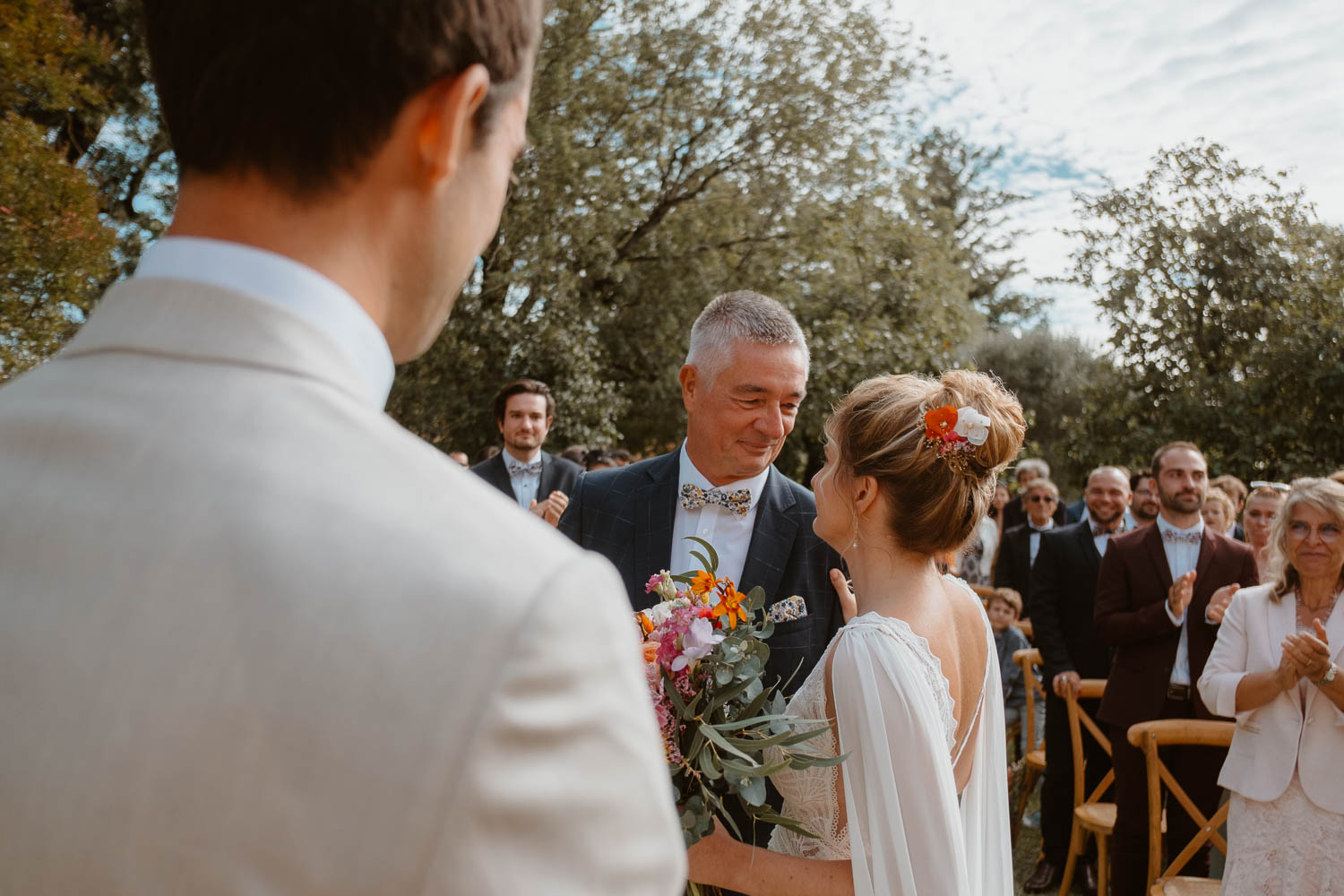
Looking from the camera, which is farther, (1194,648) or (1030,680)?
(1030,680)

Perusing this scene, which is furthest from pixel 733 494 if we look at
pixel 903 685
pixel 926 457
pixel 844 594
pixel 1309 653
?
pixel 1309 653

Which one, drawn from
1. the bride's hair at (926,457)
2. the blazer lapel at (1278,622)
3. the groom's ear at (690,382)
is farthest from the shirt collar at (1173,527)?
the bride's hair at (926,457)

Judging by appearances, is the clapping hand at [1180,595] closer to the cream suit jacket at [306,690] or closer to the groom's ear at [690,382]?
the groom's ear at [690,382]

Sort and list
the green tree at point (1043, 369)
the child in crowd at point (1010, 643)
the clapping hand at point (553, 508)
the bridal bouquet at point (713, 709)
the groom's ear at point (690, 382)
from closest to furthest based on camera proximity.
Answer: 1. the bridal bouquet at point (713, 709)
2. the groom's ear at point (690, 382)
3. the clapping hand at point (553, 508)
4. the child in crowd at point (1010, 643)
5. the green tree at point (1043, 369)

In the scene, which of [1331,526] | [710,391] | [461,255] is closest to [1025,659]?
[1331,526]

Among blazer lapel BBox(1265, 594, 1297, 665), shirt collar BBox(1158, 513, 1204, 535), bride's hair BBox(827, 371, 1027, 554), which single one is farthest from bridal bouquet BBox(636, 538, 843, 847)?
shirt collar BBox(1158, 513, 1204, 535)

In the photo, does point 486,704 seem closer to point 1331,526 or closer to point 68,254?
point 1331,526

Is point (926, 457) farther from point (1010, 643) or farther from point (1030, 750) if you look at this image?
point (1010, 643)

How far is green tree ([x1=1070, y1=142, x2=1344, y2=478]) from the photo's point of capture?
14.1 metres

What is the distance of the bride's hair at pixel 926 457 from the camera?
2658 millimetres

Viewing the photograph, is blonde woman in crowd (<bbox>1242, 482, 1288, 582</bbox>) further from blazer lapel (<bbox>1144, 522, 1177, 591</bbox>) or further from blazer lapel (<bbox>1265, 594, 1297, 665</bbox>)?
blazer lapel (<bbox>1265, 594, 1297, 665</bbox>)

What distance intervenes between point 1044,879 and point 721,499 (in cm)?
458

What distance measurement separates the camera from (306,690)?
2.09 ft

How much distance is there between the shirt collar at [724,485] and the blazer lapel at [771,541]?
0.08ft
